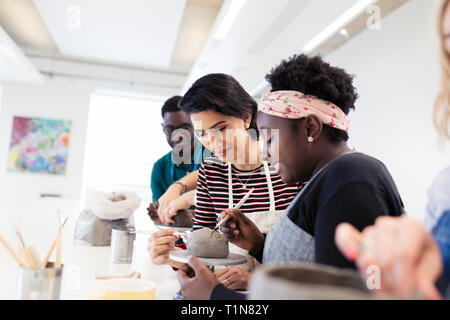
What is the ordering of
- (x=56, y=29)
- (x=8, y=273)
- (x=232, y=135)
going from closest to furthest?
(x=8, y=273) → (x=232, y=135) → (x=56, y=29)

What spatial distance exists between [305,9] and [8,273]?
10.3 feet

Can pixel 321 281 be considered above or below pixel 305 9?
below

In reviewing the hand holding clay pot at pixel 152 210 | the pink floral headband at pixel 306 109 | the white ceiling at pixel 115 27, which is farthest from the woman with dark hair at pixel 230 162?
the white ceiling at pixel 115 27

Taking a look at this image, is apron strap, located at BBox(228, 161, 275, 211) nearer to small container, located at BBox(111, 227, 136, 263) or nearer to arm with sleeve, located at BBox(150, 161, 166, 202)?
small container, located at BBox(111, 227, 136, 263)

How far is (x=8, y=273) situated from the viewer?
1135 millimetres

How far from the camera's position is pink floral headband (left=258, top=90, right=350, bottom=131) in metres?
0.96

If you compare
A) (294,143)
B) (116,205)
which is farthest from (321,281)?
(116,205)

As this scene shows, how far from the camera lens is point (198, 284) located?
2.64 ft

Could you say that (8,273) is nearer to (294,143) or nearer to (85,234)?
(85,234)

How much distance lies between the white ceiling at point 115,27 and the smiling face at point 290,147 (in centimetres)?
388

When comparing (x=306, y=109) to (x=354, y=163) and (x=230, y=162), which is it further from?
(x=230, y=162)

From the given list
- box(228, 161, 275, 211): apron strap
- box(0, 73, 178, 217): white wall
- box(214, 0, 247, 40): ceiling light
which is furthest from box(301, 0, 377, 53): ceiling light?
box(0, 73, 178, 217): white wall

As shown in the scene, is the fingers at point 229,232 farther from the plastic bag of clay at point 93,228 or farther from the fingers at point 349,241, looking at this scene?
the fingers at point 349,241

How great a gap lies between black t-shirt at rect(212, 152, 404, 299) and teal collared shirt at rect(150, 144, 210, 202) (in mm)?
1666
